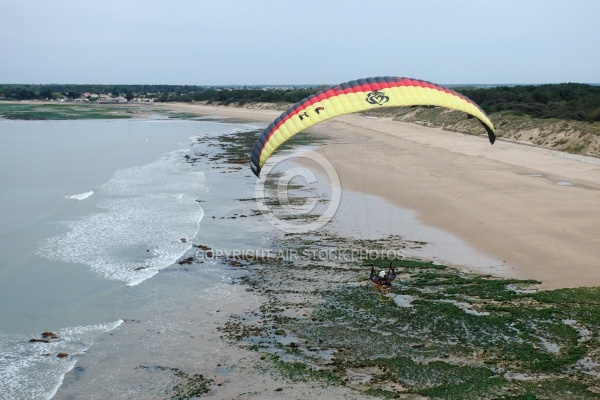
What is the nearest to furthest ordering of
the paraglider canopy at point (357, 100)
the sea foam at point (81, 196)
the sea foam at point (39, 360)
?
the sea foam at point (39, 360) < the paraglider canopy at point (357, 100) < the sea foam at point (81, 196)

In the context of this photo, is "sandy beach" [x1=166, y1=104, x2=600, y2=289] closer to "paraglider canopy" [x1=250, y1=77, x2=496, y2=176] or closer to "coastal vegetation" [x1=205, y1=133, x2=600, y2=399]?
"coastal vegetation" [x1=205, y1=133, x2=600, y2=399]

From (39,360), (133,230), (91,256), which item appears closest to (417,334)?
(39,360)

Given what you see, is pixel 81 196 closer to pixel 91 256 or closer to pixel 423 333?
pixel 91 256

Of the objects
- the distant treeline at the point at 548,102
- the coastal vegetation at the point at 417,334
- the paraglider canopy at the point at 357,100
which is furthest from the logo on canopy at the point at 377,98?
the distant treeline at the point at 548,102

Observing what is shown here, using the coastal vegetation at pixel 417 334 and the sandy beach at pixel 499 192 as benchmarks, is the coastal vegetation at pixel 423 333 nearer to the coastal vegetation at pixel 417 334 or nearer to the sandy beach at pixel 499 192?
the coastal vegetation at pixel 417 334

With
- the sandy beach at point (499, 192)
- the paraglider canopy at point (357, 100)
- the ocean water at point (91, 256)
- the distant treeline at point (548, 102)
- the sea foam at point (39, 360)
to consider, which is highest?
the distant treeline at point (548, 102)

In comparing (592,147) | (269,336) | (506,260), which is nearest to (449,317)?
(269,336)

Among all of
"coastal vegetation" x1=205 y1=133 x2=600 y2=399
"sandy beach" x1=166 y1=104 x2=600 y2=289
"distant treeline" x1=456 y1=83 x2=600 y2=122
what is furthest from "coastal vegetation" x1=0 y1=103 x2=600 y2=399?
"distant treeline" x1=456 y1=83 x2=600 y2=122
